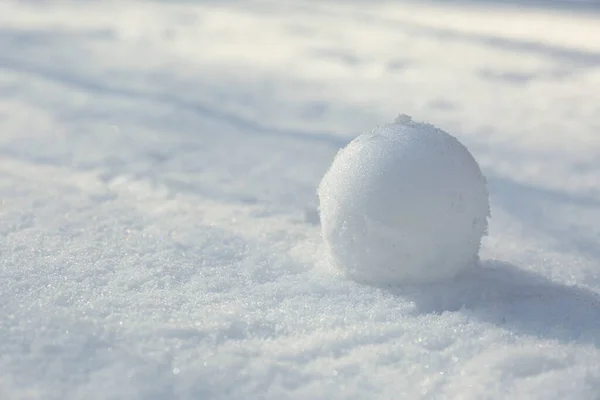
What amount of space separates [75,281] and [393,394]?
1114 mm

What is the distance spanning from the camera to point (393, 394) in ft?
5.28

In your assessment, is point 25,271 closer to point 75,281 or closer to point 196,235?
point 75,281

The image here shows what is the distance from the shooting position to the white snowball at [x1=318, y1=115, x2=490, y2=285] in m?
1.99

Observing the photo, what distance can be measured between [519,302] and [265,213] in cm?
119

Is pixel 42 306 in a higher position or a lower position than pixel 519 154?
lower

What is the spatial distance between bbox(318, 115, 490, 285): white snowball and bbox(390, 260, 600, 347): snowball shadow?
69 millimetres

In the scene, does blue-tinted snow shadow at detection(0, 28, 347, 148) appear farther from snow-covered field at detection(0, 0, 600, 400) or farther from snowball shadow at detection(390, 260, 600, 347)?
snowball shadow at detection(390, 260, 600, 347)

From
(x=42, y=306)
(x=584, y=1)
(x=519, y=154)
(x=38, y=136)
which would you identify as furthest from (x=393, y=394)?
(x=584, y=1)

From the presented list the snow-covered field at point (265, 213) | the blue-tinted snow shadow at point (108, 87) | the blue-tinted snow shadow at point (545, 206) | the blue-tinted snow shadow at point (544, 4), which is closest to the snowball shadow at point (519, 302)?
the snow-covered field at point (265, 213)

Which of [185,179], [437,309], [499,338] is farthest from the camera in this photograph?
[185,179]

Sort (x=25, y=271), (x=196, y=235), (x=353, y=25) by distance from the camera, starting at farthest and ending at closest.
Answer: (x=353, y=25) → (x=196, y=235) → (x=25, y=271)

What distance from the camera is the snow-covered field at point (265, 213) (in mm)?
1702

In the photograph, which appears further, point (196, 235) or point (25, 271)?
point (196, 235)

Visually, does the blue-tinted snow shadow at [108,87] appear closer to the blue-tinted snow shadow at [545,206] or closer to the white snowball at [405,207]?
the blue-tinted snow shadow at [545,206]
